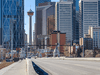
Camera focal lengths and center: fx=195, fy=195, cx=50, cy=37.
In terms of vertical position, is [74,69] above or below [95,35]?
below

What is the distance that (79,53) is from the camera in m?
148

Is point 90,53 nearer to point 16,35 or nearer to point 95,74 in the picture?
point 16,35

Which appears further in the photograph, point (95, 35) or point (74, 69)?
point (95, 35)

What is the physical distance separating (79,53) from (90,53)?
645 inches

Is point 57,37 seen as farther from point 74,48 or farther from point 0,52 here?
point 0,52

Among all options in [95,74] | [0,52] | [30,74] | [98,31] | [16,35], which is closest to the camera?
[30,74]

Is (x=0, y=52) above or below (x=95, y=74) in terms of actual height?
below

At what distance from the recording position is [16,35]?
199 m

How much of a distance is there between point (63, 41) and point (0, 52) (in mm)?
Answer: 77510

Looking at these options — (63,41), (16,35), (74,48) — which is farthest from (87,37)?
(16,35)

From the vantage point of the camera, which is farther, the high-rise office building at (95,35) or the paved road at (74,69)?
the high-rise office building at (95,35)

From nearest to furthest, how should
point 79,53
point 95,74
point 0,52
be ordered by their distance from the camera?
point 95,74 < point 0,52 < point 79,53

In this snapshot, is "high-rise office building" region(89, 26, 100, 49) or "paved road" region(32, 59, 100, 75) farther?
"high-rise office building" region(89, 26, 100, 49)

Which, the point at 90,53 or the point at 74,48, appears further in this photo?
the point at 74,48
